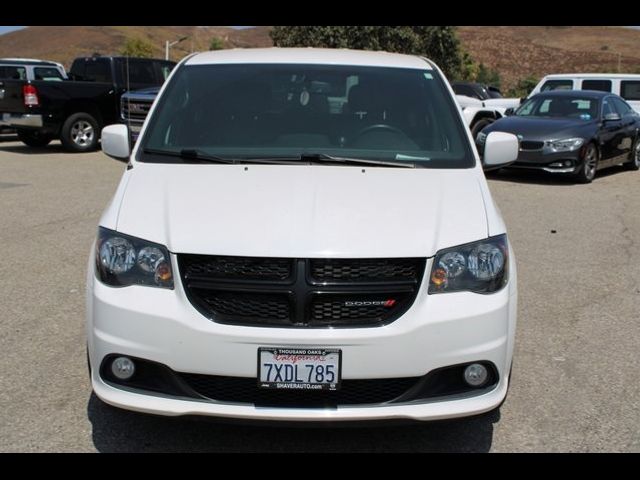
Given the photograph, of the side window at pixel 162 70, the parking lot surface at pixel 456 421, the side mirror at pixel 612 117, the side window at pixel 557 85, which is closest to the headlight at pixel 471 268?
the parking lot surface at pixel 456 421

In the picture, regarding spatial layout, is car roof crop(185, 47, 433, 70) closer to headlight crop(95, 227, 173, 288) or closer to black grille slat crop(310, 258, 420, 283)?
headlight crop(95, 227, 173, 288)

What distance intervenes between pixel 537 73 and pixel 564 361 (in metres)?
88.1

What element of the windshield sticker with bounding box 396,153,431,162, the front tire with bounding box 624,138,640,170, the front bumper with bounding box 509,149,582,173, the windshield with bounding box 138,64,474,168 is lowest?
the front tire with bounding box 624,138,640,170

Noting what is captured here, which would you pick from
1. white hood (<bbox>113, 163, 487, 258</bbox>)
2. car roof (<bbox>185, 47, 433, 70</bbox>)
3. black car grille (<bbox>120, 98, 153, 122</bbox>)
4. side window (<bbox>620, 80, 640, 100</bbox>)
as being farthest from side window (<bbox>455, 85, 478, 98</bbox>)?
white hood (<bbox>113, 163, 487, 258</bbox>)

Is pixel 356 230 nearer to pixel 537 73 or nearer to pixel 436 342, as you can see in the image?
pixel 436 342

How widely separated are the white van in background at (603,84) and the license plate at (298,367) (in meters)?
16.1

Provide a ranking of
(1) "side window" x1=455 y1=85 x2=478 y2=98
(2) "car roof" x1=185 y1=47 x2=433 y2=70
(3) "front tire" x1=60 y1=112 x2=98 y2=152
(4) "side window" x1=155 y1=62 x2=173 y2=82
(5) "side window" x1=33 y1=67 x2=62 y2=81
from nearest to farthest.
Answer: (2) "car roof" x1=185 y1=47 x2=433 y2=70
(3) "front tire" x1=60 y1=112 x2=98 y2=152
(4) "side window" x1=155 y1=62 x2=173 y2=82
(5) "side window" x1=33 y1=67 x2=62 y2=81
(1) "side window" x1=455 y1=85 x2=478 y2=98

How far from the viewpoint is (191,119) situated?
14.6 feet

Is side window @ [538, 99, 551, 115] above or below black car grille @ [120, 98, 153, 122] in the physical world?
above

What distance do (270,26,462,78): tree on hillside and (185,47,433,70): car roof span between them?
31660mm

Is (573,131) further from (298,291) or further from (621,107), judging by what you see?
(298,291)

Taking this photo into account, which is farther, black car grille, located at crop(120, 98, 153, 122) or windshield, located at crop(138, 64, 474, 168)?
black car grille, located at crop(120, 98, 153, 122)

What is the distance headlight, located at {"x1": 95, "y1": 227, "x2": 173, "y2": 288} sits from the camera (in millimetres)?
3191

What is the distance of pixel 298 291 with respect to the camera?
308 centimetres
